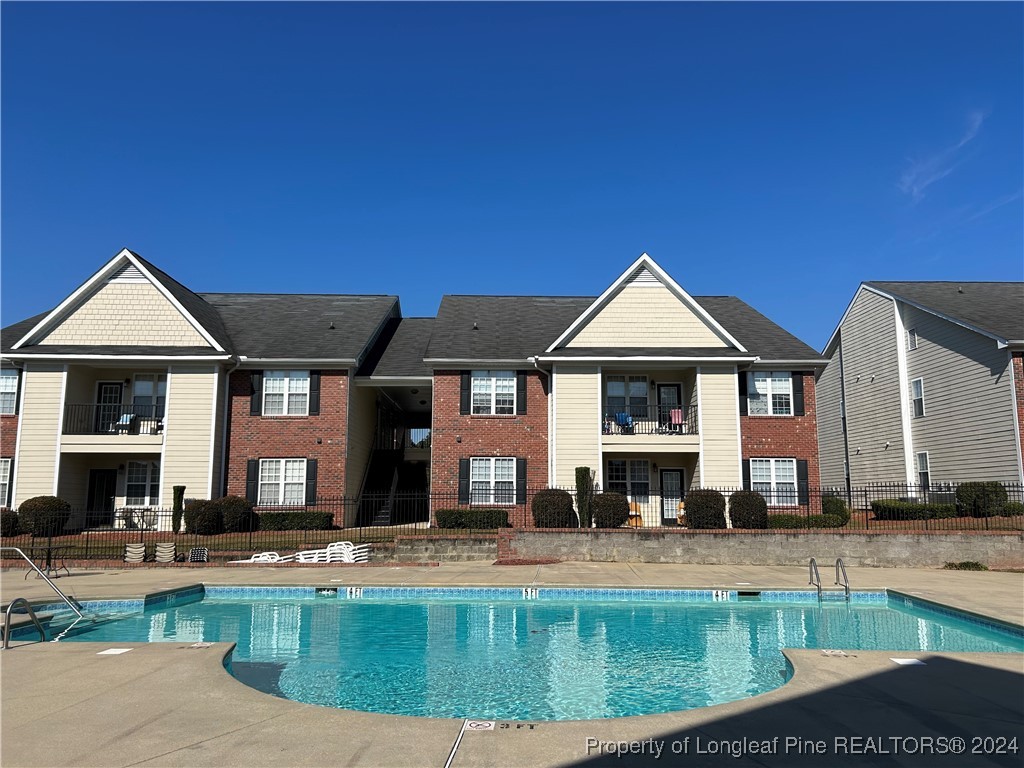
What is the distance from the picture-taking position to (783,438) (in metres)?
26.1

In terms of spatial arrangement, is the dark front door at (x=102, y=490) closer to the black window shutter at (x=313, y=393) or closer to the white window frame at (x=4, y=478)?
the white window frame at (x=4, y=478)

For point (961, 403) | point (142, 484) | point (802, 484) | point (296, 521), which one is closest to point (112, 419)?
point (142, 484)

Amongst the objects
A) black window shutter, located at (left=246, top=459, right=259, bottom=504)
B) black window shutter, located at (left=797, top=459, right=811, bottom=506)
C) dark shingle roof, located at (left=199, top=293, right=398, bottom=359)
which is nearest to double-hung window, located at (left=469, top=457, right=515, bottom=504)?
dark shingle roof, located at (left=199, top=293, right=398, bottom=359)

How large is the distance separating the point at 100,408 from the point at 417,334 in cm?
1334

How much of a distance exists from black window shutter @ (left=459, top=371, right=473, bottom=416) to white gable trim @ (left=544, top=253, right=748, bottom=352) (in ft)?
10.4

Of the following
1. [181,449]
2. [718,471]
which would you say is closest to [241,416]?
[181,449]

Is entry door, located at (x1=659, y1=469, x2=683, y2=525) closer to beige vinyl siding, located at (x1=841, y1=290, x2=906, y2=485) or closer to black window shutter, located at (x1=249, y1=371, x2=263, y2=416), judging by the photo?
beige vinyl siding, located at (x1=841, y1=290, x2=906, y2=485)

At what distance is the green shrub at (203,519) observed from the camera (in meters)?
23.0

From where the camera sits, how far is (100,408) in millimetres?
26781

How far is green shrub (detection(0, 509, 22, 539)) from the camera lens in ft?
75.2

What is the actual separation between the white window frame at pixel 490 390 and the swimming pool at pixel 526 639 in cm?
1177

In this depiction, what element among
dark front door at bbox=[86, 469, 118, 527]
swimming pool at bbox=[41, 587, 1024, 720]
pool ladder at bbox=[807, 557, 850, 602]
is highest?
dark front door at bbox=[86, 469, 118, 527]

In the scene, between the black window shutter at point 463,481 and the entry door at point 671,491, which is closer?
the black window shutter at point 463,481

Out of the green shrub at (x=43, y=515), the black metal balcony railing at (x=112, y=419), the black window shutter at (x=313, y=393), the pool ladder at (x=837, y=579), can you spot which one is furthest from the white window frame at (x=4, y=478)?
the pool ladder at (x=837, y=579)
